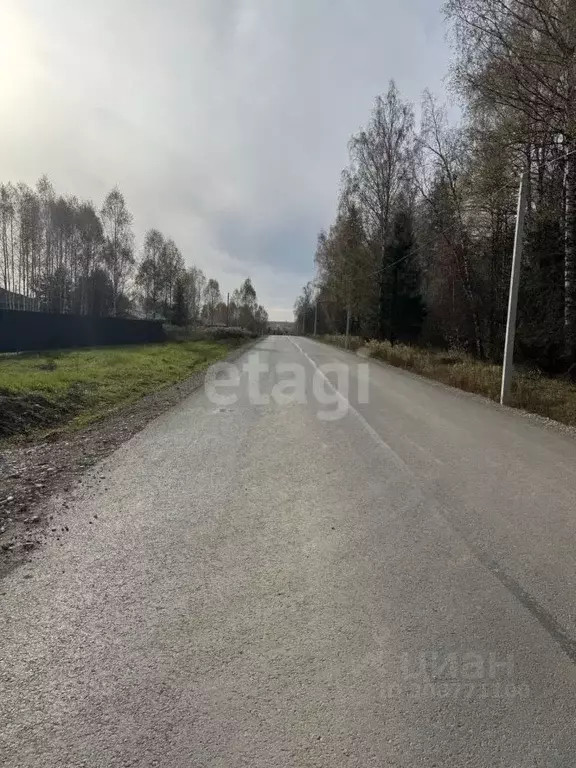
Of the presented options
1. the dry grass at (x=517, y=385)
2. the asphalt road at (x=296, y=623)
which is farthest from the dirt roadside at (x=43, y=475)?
the dry grass at (x=517, y=385)

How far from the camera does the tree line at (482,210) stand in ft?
47.3

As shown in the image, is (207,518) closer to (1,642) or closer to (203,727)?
(1,642)

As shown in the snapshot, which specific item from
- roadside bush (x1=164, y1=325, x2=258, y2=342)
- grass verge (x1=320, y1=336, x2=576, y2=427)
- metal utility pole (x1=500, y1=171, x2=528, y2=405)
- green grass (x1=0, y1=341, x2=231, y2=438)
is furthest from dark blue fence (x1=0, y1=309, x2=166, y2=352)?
metal utility pole (x1=500, y1=171, x2=528, y2=405)

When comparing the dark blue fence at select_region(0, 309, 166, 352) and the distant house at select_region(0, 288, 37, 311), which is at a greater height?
the distant house at select_region(0, 288, 37, 311)

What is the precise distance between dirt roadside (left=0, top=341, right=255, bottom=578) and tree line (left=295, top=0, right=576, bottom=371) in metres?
11.9

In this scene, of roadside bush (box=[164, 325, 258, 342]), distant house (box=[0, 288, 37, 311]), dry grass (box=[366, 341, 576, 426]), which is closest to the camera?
dry grass (box=[366, 341, 576, 426])

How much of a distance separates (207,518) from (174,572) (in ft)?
3.50

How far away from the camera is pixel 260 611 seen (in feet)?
10.4

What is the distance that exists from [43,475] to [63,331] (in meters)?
26.6

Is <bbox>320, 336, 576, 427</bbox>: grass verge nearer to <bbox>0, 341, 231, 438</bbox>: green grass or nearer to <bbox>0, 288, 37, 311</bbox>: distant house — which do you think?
<bbox>0, 341, 231, 438</bbox>: green grass

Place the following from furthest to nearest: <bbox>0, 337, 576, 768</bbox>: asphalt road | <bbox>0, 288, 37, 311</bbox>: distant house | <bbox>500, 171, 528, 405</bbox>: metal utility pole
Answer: <bbox>0, 288, 37, 311</bbox>: distant house → <bbox>500, 171, 528, 405</bbox>: metal utility pole → <bbox>0, 337, 576, 768</bbox>: asphalt road

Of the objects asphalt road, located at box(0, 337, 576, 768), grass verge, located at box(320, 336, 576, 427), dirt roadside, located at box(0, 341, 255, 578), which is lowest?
dirt roadside, located at box(0, 341, 255, 578)

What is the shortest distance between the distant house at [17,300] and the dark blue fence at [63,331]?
1734cm

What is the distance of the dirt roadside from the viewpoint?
169 inches
